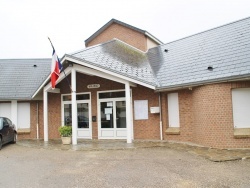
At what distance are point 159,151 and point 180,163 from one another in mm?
2288

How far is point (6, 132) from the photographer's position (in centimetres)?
1368

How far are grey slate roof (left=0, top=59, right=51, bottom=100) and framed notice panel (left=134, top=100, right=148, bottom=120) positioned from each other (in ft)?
19.5

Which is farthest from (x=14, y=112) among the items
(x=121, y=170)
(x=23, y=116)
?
(x=121, y=170)

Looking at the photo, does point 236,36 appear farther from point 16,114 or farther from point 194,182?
point 16,114

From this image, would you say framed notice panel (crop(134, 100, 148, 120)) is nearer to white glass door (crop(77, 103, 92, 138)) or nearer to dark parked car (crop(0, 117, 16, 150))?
white glass door (crop(77, 103, 92, 138))

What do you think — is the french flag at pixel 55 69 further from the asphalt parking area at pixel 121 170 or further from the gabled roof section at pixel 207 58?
the gabled roof section at pixel 207 58

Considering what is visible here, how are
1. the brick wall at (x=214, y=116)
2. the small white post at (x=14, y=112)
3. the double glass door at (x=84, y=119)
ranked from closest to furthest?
the brick wall at (x=214, y=116) → the double glass door at (x=84, y=119) → the small white post at (x=14, y=112)

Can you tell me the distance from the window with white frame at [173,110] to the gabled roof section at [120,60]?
1282 millimetres

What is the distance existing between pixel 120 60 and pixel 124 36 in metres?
5.30

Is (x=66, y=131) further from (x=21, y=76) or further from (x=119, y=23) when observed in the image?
(x=119, y=23)

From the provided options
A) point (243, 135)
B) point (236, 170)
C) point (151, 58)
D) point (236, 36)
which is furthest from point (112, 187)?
point (151, 58)

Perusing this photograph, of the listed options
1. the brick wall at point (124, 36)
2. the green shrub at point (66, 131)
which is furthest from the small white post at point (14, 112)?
the brick wall at point (124, 36)

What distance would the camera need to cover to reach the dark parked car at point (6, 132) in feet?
42.9

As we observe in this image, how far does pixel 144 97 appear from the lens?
14.2 meters
